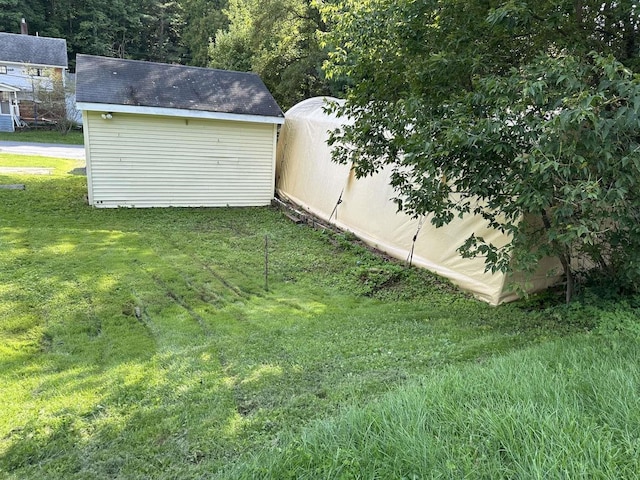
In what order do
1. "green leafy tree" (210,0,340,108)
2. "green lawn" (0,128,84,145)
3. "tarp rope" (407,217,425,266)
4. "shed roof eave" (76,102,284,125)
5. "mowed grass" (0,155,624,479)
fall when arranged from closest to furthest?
"mowed grass" (0,155,624,479)
"tarp rope" (407,217,425,266)
"shed roof eave" (76,102,284,125)
"green leafy tree" (210,0,340,108)
"green lawn" (0,128,84,145)

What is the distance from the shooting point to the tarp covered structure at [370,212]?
5672mm

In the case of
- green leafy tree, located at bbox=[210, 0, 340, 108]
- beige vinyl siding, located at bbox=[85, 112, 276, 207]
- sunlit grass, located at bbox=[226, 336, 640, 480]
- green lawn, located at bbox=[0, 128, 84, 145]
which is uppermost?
green leafy tree, located at bbox=[210, 0, 340, 108]

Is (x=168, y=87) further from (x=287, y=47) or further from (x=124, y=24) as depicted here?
(x=124, y=24)

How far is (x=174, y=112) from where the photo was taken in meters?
9.58

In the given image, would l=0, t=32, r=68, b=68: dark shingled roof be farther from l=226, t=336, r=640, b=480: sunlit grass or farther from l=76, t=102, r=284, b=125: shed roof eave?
l=226, t=336, r=640, b=480: sunlit grass

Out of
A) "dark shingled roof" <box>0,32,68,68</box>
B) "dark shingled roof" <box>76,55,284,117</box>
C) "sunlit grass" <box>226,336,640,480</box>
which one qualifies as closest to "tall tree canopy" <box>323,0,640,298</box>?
"sunlit grass" <box>226,336,640,480</box>

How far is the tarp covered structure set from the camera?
5.67 m

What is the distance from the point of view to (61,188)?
10.8m

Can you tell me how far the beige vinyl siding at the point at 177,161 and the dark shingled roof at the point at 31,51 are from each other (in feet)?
77.0

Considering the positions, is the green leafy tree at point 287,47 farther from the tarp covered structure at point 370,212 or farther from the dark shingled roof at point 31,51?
the dark shingled roof at point 31,51

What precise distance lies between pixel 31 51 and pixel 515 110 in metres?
33.5

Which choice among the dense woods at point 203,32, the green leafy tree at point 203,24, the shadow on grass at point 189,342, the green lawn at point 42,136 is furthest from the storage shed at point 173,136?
the green leafy tree at point 203,24

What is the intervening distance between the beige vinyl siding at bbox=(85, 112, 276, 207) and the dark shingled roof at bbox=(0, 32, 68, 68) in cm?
2346

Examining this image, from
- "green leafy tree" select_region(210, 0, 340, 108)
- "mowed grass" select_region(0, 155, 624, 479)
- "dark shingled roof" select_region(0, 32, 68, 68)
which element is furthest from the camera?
"dark shingled roof" select_region(0, 32, 68, 68)
